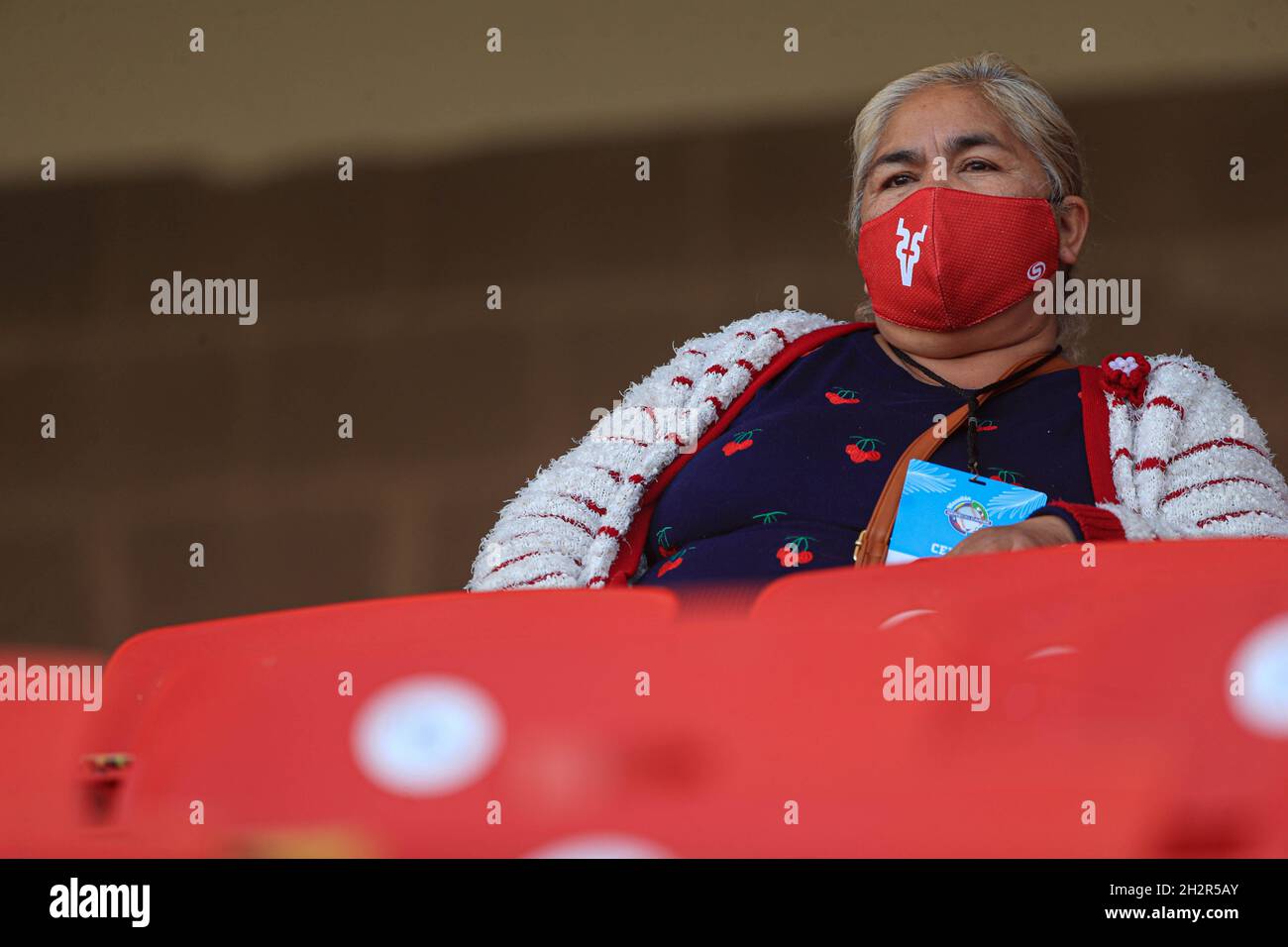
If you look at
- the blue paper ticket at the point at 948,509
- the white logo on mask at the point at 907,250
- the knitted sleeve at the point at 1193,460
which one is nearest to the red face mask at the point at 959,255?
the white logo on mask at the point at 907,250

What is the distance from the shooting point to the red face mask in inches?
77.7

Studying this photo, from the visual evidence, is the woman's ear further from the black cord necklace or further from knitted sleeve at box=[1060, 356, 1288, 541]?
knitted sleeve at box=[1060, 356, 1288, 541]

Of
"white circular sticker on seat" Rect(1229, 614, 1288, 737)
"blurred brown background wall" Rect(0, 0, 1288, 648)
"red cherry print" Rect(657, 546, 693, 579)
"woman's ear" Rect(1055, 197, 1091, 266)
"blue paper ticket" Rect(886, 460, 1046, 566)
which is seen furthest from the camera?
"blurred brown background wall" Rect(0, 0, 1288, 648)

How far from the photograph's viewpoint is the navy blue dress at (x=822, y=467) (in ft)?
5.62

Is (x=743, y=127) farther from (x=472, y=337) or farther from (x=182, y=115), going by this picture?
(x=182, y=115)

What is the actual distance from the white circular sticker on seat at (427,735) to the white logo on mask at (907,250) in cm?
122

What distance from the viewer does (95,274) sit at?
11.3ft

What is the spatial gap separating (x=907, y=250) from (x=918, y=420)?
0.27 metres

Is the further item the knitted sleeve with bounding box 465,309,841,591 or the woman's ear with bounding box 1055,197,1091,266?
the woman's ear with bounding box 1055,197,1091,266

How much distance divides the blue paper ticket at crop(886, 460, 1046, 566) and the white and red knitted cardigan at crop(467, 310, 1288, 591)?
0.11m

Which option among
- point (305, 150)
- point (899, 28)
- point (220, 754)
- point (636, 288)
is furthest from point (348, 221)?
point (220, 754)

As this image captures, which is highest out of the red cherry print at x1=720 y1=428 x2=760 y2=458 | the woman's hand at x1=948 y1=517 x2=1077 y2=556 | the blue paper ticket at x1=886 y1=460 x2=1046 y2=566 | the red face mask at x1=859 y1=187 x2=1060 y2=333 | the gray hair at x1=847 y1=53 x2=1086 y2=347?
the gray hair at x1=847 y1=53 x2=1086 y2=347

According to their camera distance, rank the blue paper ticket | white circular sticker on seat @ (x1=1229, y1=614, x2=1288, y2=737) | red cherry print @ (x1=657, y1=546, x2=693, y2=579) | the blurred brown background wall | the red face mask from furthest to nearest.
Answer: the blurred brown background wall → the red face mask → red cherry print @ (x1=657, y1=546, x2=693, y2=579) → the blue paper ticket → white circular sticker on seat @ (x1=1229, y1=614, x2=1288, y2=737)

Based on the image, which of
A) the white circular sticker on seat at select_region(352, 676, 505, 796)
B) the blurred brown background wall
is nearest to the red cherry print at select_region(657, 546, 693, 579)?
the white circular sticker on seat at select_region(352, 676, 505, 796)
